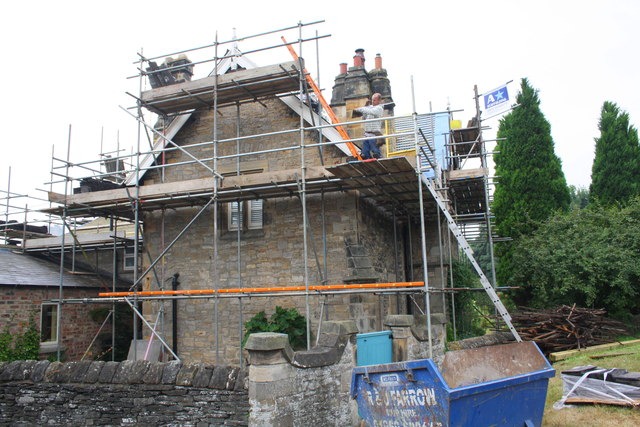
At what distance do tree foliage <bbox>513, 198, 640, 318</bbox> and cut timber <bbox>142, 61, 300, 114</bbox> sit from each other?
974 cm

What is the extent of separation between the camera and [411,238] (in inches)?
679

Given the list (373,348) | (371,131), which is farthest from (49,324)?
(371,131)

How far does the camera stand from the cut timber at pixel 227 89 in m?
12.5

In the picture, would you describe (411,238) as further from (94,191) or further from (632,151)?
(632,151)

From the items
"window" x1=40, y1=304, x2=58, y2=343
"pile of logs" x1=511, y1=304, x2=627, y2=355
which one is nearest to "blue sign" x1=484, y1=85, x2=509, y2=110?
"pile of logs" x1=511, y1=304, x2=627, y2=355

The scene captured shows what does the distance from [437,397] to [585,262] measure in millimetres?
11716

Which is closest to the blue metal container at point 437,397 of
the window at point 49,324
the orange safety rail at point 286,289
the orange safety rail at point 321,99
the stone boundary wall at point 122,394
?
the stone boundary wall at point 122,394

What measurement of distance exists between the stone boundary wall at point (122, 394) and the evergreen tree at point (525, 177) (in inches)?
551

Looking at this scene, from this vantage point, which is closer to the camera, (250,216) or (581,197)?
(250,216)

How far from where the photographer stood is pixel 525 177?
21500mm

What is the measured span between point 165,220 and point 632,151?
732 inches

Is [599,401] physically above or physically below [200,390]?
below

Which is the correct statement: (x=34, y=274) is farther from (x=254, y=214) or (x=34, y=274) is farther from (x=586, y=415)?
(x=586, y=415)

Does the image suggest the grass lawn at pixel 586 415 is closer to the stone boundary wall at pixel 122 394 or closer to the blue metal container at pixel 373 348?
the blue metal container at pixel 373 348
